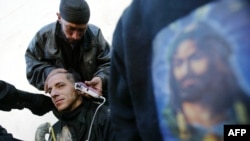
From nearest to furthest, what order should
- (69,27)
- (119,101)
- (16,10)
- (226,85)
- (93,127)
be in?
1. (226,85)
2. (119,101)
3. (93,127)
4. (69,27)
5. (16,10)

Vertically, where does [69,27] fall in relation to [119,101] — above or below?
above

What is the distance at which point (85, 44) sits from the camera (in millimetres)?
1593

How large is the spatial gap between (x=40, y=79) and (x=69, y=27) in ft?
0.81

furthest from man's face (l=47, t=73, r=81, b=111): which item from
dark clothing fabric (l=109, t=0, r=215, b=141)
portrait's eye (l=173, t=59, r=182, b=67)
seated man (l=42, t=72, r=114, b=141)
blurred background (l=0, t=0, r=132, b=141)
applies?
portrait's eye (l=173, t=59, r=182, b=67)

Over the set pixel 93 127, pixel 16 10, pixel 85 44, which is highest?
pixel 16 10

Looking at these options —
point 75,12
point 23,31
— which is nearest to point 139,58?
point 75,12

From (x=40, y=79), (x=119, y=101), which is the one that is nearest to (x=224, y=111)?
(x=119, y=101)

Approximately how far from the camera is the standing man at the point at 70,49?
1.51 meters

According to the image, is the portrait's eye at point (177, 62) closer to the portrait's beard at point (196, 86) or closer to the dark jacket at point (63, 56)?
the portrait's beard at point (196, 86)

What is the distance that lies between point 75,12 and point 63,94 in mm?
313

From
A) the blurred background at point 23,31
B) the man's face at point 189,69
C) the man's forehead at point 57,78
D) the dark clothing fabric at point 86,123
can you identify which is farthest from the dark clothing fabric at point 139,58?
the blurred background at point 23,31

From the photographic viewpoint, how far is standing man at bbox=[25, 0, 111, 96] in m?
1.51

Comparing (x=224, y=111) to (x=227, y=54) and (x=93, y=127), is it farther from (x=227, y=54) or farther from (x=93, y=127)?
(x=93, y=127)

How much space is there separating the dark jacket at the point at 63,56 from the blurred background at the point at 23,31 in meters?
0.48
